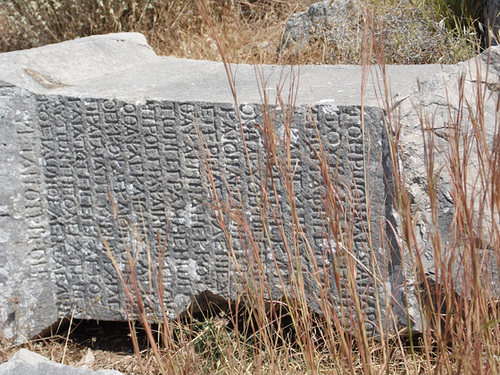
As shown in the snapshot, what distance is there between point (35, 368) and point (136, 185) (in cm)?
72

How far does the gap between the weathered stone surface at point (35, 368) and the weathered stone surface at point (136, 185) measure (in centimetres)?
51

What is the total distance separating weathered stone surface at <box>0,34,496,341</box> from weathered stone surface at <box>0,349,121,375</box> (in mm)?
511

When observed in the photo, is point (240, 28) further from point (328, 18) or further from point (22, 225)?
point (22, 225)

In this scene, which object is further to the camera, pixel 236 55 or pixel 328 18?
pixel 236 55

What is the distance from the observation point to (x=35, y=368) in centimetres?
139

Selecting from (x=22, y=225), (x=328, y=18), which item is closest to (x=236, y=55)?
(x=328, y=18)

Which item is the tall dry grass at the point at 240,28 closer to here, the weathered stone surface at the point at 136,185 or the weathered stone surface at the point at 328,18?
the weathered stone surface at the point at 328,18

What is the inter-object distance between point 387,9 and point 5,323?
2363mm

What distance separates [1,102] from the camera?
195cm

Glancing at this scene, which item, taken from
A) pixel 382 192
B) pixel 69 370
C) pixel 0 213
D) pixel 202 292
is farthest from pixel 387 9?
pixel 69 370

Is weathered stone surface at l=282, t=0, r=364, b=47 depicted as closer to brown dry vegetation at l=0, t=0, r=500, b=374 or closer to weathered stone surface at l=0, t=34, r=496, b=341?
brown dry vegetation at l=0, t=0, r=500, b=374

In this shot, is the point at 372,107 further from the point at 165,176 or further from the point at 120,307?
the point at 120,307

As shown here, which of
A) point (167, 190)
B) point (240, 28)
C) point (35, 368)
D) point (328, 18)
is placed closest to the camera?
point (35, 368)

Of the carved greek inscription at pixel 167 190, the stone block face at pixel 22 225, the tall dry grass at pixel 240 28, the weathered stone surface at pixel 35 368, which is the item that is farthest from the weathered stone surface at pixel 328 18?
the weathered stone surface at pixel 35 368
